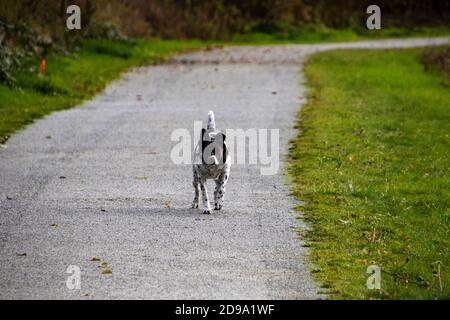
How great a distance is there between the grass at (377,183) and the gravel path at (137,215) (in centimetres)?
38

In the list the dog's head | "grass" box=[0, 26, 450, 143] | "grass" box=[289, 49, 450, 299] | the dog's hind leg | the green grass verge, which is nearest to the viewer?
"grass" box=[289, 49, 450, 299]

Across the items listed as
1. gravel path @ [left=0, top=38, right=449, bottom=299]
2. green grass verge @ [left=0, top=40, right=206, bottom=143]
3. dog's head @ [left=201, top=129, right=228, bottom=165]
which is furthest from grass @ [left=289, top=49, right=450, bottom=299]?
green grass verge @ [left=0, top=40, right=206, bottom=143]

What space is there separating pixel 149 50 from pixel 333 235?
1027 inches

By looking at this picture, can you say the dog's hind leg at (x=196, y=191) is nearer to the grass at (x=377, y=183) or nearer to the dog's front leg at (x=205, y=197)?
the dog's front leg at (x=205, y=197)

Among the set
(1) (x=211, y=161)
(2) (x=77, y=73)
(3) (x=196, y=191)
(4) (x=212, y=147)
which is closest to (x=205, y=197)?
(3) (x=196, y=191)

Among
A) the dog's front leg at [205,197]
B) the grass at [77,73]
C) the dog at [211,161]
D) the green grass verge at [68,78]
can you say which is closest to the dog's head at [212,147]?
the dog at [211,161]

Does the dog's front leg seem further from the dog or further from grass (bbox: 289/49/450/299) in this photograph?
grass (bbox: 289/49/450/299)

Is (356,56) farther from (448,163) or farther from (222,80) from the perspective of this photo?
(448,163)

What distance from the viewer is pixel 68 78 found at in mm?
27609

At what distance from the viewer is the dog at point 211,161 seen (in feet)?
41.2

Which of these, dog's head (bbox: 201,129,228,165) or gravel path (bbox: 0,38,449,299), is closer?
gravel path (bbox: 0,38,449,299)

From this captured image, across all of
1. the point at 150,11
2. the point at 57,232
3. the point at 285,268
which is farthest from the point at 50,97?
the point at 150,11

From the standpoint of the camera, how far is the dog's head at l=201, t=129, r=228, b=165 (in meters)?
12.6

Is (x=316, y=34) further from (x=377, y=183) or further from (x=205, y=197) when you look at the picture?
(x=205, y=197)
